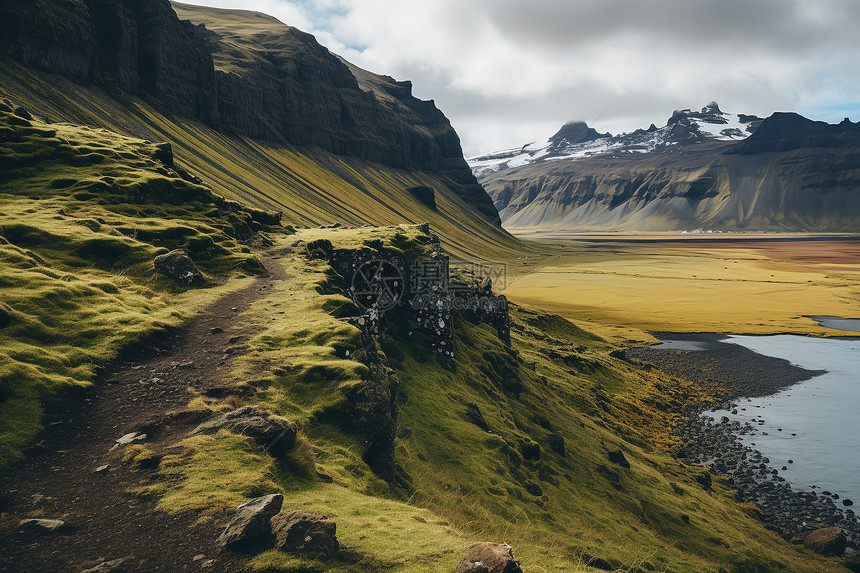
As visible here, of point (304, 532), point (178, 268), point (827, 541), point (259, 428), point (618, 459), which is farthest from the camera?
point (618, 459)

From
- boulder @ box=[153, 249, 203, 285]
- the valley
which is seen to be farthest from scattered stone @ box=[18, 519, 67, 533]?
boulder @ box=[153, 249, 203, 285]

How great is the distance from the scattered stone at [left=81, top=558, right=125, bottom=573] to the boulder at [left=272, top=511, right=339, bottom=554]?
388 cm

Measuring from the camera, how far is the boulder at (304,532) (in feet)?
44.7

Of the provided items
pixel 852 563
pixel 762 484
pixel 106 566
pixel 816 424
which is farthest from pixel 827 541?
pixel 106 566

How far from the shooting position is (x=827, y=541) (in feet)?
118

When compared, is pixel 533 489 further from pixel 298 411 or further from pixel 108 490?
pixel 108 490

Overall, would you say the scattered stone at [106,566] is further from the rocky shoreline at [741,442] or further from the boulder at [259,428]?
the rocky shoreline at [741,442]

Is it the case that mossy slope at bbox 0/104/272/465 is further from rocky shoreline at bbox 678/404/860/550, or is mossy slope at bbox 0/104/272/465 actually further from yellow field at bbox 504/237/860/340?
yellow field at bbox 504/237/860/340

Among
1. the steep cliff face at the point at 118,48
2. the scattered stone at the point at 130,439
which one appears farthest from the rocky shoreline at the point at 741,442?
the steep cliff face at the point at 118,48

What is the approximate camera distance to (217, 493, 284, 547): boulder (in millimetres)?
13508

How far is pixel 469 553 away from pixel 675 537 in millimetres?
29253

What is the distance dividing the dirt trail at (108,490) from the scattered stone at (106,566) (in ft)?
0.53

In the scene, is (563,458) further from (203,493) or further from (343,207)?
(343,207)

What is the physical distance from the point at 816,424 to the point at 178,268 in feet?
241
